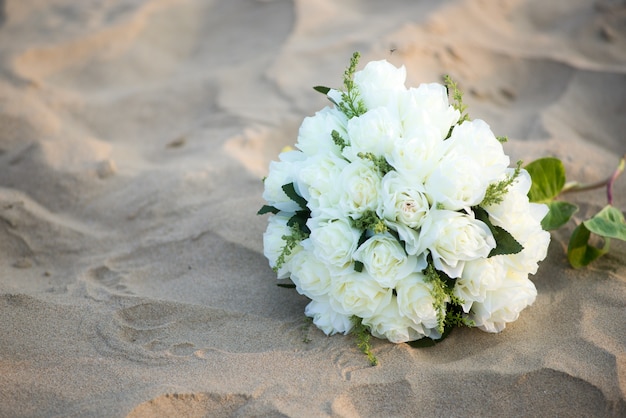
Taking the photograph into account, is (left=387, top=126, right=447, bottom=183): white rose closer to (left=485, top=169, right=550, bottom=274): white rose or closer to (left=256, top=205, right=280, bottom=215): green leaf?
(left=485, top=169, right=550, bottom=274): white rose

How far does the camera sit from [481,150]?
2.04 meters

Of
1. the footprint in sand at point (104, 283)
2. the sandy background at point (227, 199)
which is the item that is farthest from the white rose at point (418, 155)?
the footprint in sand at point (104, 283)

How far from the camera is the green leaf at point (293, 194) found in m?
2.18

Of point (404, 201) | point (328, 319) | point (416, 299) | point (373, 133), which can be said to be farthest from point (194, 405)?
point (373, 133)

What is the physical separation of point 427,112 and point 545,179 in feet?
2.98

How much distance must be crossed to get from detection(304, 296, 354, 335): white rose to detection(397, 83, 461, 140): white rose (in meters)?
0.66

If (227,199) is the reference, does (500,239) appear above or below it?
above

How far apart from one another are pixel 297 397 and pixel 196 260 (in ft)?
3.13

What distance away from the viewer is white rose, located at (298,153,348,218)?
6.79ft

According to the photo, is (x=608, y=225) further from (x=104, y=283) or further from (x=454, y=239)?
(x=104, y=283)

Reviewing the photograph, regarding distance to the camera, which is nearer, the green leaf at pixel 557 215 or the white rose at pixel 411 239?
the white rose at pixel 411 239

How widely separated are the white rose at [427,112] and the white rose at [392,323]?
582 mm

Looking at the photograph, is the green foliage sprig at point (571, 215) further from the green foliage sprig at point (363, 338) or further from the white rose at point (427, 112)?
the green foliage sprig at point (363, 338)

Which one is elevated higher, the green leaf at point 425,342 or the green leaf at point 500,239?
the green leaf at point 500,239
